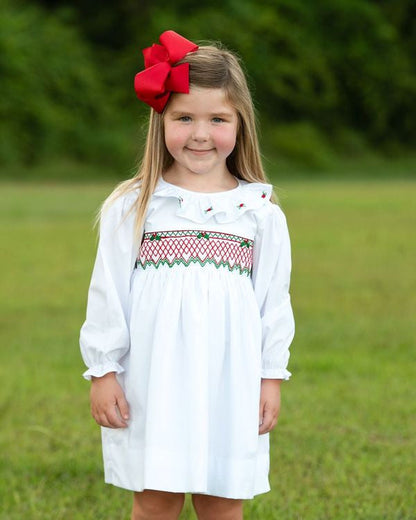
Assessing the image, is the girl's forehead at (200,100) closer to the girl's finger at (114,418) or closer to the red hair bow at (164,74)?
the red hair bow at (164,74)

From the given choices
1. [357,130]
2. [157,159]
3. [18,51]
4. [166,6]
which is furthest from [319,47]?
[157,159]

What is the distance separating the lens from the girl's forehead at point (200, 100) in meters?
2.65

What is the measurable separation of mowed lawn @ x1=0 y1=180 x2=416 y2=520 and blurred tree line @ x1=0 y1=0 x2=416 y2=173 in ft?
56.1

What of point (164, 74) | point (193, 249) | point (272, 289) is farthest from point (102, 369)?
point (164, 74)

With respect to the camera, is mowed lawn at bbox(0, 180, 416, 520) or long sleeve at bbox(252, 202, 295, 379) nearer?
long sleeve at bbox(252, 202, 295, 379)

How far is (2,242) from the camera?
11.5 m

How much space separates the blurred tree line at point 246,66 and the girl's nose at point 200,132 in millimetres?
24268

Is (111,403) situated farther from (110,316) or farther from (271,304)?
(271,304)

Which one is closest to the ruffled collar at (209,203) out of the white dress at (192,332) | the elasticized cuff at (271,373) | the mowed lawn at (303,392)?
the white dress at (192,332)

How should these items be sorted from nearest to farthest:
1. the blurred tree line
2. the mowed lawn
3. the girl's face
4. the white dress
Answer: the white dress, the girl's face, the mowed lawn, the blurred tree line

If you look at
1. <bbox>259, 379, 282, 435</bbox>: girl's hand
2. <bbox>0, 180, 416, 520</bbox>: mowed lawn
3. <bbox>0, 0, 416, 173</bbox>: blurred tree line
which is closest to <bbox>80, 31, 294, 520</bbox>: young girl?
<bbox>259, 379, 282, 435</bbox>: girl's hand

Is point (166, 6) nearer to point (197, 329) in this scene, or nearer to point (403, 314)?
point (403, 314)

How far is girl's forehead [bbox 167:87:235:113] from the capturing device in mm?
2646

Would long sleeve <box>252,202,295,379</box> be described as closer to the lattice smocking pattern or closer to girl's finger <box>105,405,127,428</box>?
the lattice smocking pattern
